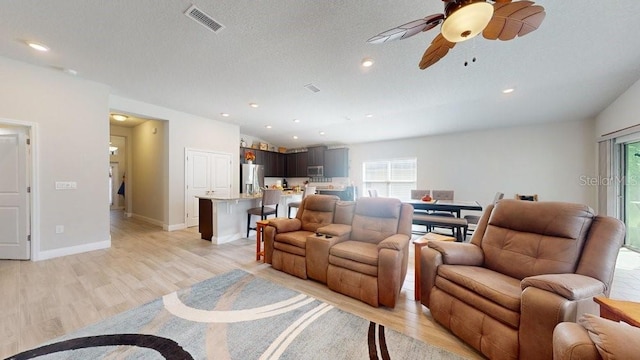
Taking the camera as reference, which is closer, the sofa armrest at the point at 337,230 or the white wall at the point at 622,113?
the sofa armrest at the point at 337,230

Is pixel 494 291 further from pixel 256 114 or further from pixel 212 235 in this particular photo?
pixel 256 114

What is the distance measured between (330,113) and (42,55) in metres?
4.44

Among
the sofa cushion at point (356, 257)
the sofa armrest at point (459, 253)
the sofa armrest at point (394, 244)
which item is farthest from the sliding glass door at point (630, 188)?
the sofa cushion at point (356, 257)

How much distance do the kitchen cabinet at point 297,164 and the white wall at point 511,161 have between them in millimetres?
3373

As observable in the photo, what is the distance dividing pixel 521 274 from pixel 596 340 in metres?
1.08

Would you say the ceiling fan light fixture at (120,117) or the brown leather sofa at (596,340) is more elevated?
the ceiling fan light fixture at (120,117)

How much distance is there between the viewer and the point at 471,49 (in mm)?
2658

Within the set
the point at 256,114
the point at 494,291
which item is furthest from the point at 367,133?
the point at 494,291

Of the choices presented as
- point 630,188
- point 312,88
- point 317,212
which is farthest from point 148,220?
point 630,188

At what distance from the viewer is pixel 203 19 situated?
7.29 ft

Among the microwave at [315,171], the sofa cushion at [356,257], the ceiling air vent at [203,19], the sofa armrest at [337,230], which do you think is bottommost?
the sofa cushion at [356,257]

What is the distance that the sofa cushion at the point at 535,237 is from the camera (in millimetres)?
1691

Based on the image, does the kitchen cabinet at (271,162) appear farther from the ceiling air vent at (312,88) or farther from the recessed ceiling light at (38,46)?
the recessed ceiling light at (38,46)

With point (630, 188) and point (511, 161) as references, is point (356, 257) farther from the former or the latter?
point (630, 188)
